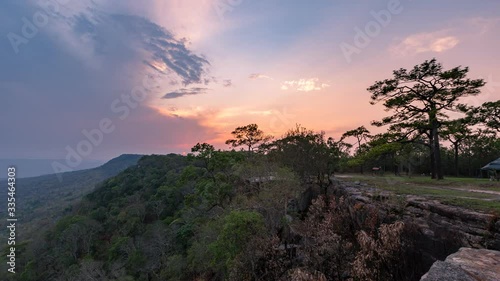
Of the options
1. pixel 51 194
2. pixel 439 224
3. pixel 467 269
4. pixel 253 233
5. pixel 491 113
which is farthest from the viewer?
pixel 51 194

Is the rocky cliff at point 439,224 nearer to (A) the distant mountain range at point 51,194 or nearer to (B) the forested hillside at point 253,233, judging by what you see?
(B) the forested hillside at point 253,233

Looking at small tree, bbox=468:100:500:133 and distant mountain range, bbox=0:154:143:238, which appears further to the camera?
distant mountain range, bbox=0:154:143:238

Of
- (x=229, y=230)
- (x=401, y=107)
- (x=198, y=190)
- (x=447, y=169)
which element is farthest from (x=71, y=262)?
(x=447, y=169)

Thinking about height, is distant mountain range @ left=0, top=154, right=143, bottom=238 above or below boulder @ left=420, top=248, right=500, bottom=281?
below

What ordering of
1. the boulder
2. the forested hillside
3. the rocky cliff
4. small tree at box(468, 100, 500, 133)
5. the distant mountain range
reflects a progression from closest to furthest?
1. the boulder
2. the rocky cliff
3. the forested hillside
4. small tree at box(468, 100, 500, 133)
5. the distant mountain range

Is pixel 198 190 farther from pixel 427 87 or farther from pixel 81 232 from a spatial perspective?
pixel 81 232

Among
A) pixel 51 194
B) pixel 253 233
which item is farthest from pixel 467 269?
pixel 51 194

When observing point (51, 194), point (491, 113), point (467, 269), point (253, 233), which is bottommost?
point (51, 194)

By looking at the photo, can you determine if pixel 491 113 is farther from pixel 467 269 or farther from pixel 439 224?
pixel 467 269

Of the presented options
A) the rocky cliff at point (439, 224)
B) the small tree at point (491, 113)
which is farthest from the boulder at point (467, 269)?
the small tree at point (491, 113)

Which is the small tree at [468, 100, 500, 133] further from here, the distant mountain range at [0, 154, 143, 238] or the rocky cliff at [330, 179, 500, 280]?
the distant mountain range at [0, 154, 143, 238]

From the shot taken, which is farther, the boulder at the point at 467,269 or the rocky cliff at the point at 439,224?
the rocky cliff at the point at 439,224

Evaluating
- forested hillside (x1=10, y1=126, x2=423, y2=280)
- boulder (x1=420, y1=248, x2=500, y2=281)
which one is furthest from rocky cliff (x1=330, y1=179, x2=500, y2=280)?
forested hillside (x1=10, y1=126, x2=423, y2=280)

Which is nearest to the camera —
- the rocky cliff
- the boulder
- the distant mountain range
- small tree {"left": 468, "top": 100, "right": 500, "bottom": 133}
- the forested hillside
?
the boulder
